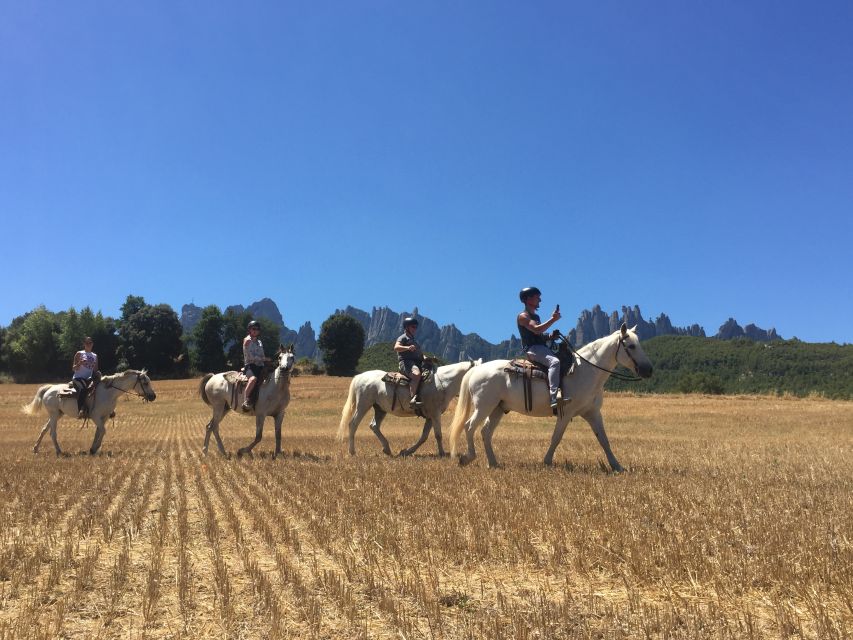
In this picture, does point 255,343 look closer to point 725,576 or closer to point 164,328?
point 725,576

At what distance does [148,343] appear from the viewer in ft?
265

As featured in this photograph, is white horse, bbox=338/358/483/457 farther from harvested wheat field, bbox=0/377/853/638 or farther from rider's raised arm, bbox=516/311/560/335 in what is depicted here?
harvested wheat field, bbox=0/377/853/638

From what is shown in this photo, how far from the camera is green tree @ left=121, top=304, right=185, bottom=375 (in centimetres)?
8112

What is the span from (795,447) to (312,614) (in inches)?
601

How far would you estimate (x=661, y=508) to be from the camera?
614 centimetres

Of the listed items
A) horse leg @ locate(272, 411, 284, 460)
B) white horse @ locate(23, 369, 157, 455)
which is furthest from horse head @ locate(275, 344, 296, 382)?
white horse @ locate(23, 369, 157, 455)

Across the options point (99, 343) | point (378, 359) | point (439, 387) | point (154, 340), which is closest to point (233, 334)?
point (154, 340)

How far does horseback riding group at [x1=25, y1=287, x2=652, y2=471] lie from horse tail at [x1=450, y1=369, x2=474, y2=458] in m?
0.02

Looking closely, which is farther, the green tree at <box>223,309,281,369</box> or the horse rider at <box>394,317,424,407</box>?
the green tree at <box>223,309,281,369</box>

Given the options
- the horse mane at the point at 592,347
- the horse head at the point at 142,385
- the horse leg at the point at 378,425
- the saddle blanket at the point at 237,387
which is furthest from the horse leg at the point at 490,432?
the horse head at the point at 142,385

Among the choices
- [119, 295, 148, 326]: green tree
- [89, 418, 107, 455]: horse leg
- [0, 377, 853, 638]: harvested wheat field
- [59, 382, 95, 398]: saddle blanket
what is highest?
[119, 295, 148, 326]: green tree

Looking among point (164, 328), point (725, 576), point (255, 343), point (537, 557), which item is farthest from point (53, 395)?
point (164, 328)

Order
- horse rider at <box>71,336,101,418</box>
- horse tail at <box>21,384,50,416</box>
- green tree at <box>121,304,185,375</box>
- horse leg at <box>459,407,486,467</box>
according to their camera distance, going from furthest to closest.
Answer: green tree at <box>121,304,185,375</box>
horse tail at <box>21,384,50,416</box>
horse rider at <box>71,336,101,418</box>
horse leg at <box>459,407,486,467</box>

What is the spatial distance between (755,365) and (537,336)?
88.6m
